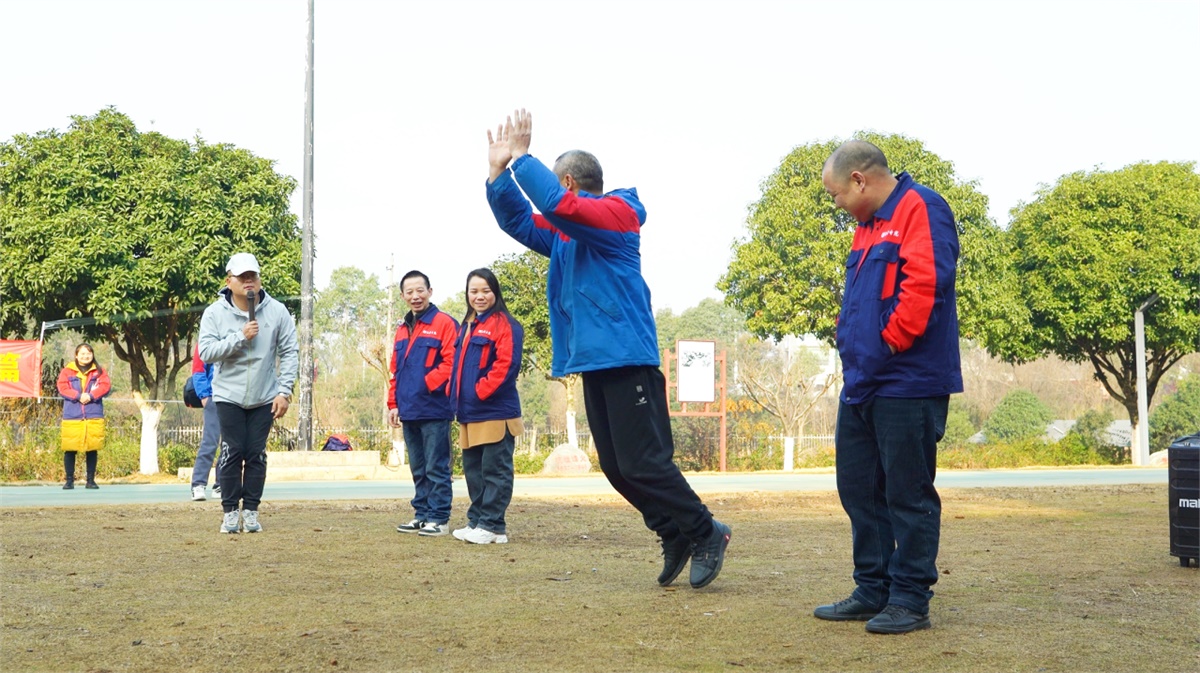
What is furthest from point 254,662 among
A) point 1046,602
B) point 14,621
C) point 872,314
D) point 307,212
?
point 307,212

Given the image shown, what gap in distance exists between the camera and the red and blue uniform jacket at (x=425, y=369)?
860cm

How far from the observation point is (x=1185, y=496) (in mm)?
6457

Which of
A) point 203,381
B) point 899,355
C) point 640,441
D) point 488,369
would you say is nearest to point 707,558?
point 640,441

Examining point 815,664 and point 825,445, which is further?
point 825,445

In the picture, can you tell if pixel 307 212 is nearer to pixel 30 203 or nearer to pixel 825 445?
pixel 30 203

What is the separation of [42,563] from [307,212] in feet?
53.9

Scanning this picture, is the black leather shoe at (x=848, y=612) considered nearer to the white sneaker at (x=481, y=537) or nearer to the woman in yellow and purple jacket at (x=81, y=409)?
the white sneaker at (x=481, y=537)

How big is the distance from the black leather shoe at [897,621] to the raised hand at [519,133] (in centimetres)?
233

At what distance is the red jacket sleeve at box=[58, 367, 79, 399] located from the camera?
49.3ft

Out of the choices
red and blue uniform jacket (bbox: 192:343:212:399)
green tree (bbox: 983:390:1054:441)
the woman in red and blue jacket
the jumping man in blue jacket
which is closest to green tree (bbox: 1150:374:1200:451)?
green tree (bbox: 983:390:1054:441)

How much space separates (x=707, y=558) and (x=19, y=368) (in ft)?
65.4

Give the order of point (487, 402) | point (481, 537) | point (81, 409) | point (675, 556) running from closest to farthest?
point (675, 556), point (481, 537), point (487, 402), point (81, 409)

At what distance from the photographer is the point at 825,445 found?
1458 inches

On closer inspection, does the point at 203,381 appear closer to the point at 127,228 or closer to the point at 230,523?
the point at 230,523
